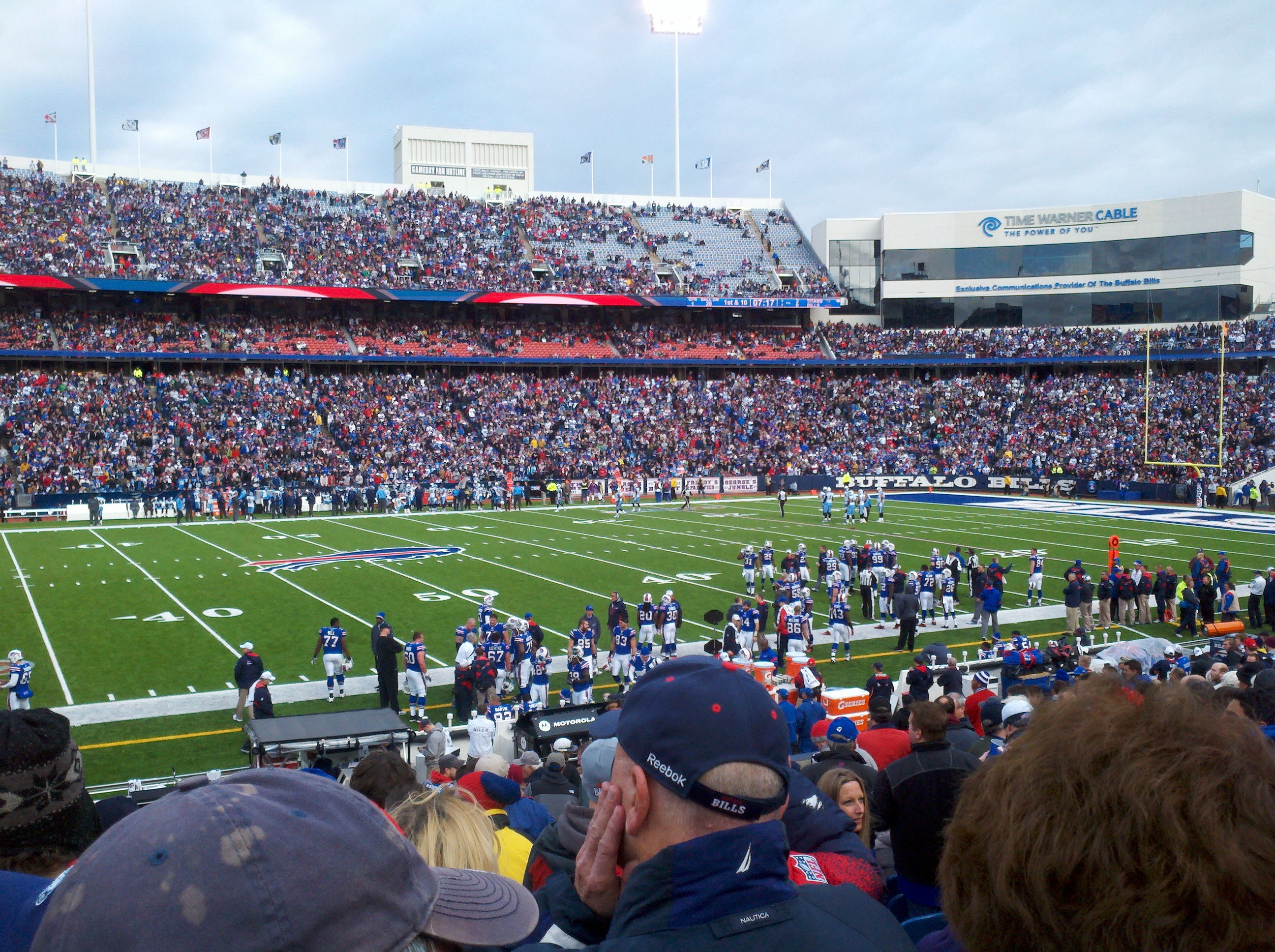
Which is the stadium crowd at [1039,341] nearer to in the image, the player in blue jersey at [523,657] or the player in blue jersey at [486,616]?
the player in blue jersey at [486,616]

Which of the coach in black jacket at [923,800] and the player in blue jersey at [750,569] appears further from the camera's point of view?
the player in blue jersey at [750,569]

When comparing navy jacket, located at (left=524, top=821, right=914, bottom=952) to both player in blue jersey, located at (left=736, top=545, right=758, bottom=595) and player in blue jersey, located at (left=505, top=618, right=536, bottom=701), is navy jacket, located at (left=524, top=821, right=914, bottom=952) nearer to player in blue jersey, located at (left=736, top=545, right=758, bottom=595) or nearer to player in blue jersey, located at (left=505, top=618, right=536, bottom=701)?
player in blue jersey, located at (left=505, top=618, right=536, bottom=701)

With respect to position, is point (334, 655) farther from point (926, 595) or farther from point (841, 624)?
point (926, 595)

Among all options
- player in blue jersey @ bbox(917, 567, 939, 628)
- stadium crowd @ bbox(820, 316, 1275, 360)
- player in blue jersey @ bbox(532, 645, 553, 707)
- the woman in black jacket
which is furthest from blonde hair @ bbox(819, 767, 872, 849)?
stadium crowd @ bbox(820, 316, 1275, 360)

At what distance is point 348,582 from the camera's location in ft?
73.8

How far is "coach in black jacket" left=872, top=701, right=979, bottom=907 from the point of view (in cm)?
343

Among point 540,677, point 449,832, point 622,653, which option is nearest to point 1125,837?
point 449,832

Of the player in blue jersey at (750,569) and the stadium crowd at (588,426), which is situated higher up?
the stadium crowd at (588,426)

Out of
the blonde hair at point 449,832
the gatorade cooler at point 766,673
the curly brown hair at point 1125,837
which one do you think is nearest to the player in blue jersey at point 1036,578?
the gatorade cooler at point 766,673

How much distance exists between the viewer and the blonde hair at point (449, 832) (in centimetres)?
253

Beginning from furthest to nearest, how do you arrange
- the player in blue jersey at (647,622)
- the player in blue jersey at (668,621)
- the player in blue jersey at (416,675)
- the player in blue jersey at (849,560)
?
the player in blue jersey at (849,560), the player in blue jersey at (647,622), the player in blue jersey at (668,621), the player in blue jersey at (416,675)

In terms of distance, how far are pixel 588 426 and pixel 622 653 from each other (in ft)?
108

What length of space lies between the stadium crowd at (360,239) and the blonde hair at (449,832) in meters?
48.3

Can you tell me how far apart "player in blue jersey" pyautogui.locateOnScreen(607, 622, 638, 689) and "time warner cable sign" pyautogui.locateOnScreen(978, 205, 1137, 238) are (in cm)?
4987
